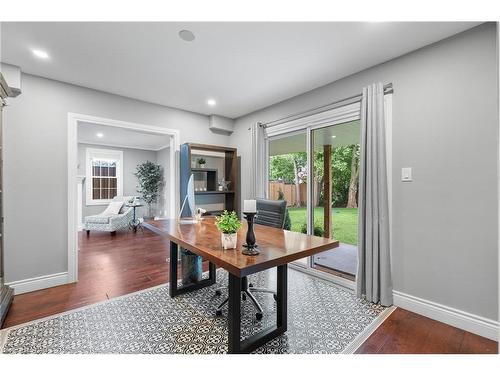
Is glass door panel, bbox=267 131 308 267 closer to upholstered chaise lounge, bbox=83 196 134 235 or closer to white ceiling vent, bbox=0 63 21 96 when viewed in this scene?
white ceiling vent, bbox=0 63 21 96

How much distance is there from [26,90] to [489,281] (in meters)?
4.63

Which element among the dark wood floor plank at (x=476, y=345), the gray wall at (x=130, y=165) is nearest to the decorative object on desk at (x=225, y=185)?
the dark wood floor plank at (x=476, y=345)

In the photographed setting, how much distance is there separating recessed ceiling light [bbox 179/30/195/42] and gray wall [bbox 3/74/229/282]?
1762 millimetres

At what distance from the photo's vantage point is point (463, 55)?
190 cm

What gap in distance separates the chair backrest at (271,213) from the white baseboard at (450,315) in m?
1.29

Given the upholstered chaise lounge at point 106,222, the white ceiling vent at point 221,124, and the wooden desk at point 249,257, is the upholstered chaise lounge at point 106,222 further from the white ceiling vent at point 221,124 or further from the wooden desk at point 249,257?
the wooden desk at point 249,257

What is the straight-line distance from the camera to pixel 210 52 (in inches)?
85.7

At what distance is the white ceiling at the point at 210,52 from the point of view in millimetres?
1845

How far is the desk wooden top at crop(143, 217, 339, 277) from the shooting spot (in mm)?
1282

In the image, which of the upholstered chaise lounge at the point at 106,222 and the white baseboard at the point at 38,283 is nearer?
the white baseboard at the point at 38,283
